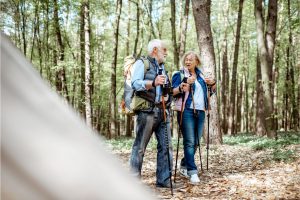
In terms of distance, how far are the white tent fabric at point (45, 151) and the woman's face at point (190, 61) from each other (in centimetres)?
634

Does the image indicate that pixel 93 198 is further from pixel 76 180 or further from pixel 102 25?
pixel 102 25

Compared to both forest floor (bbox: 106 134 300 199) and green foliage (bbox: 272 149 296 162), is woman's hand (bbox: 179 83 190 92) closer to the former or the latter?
forest floor (bbox: 106 134 300 199)

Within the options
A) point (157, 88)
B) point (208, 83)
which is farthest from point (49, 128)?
point (208, 83)

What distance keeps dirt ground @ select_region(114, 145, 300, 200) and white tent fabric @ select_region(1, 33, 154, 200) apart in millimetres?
3340

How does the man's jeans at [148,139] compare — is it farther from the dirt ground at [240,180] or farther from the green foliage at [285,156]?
the green foliage at [285,156]

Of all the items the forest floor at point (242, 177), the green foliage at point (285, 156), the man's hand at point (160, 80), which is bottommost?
the forest floor at point (242, 177)

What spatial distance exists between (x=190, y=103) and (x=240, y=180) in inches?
58.5

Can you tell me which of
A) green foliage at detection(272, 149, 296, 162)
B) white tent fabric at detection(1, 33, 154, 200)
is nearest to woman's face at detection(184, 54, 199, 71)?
green foliage at detection(272, 149, 296, 162)

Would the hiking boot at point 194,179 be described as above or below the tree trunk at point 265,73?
below

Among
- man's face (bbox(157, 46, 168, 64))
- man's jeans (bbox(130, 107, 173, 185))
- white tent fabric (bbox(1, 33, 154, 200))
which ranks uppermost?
man's face (bbox(157, 46, 168, 64))

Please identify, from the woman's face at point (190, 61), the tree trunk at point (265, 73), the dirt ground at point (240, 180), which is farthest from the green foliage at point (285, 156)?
the tree trunk at point (265, 73)

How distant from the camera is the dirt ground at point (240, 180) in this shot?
18.8ft

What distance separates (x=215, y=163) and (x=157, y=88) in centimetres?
377

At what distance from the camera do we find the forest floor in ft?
19.0
